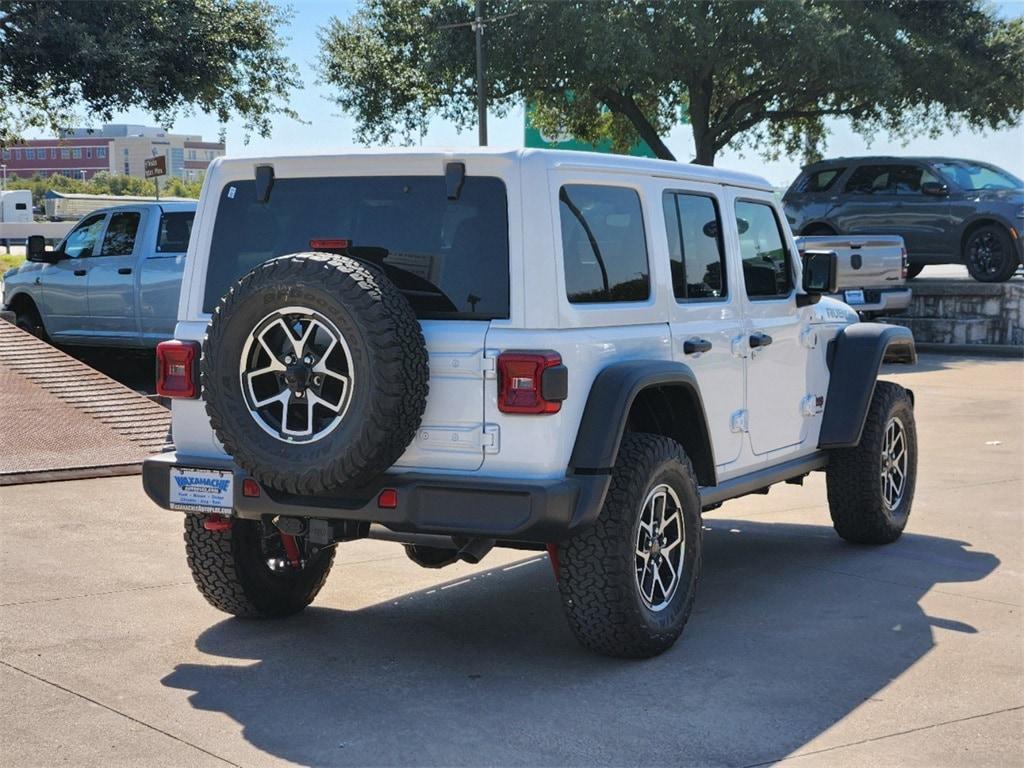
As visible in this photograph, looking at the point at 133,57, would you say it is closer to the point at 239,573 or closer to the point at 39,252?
the point at 39,252

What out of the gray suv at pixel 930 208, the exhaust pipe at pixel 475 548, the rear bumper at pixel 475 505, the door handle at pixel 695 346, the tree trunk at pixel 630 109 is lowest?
the exhaust pipe at pixel 475 548

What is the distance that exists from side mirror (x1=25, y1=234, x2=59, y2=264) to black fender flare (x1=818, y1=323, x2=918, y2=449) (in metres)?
7.98

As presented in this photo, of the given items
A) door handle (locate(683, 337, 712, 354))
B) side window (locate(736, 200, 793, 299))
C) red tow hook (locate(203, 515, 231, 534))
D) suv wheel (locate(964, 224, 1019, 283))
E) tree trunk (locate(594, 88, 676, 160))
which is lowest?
red tow hook (locate(203, 515, 231, 534))

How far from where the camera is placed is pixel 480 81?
93.0ft

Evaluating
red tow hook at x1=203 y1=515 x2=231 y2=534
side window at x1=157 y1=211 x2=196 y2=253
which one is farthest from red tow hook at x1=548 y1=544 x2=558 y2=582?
side window at x1=157 y1=211 x2=196 y2=253

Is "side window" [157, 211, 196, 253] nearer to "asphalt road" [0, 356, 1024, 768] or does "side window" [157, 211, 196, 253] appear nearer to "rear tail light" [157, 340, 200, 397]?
"asphalt road" [0, 356, 1024, 768]

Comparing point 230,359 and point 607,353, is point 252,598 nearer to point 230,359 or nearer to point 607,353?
point 230,359

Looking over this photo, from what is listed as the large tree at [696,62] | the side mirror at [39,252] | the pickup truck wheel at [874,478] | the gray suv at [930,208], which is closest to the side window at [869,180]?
the gray suv at [930,208]

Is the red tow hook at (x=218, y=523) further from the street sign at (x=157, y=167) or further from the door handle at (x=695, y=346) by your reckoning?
the street sign at (x=157, y=167)

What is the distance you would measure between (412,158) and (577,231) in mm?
665

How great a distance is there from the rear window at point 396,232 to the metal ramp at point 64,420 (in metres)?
4.34

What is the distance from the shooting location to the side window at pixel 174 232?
13.5 metres

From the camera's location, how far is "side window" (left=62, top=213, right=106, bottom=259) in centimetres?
1397

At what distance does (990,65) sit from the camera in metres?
28.6
